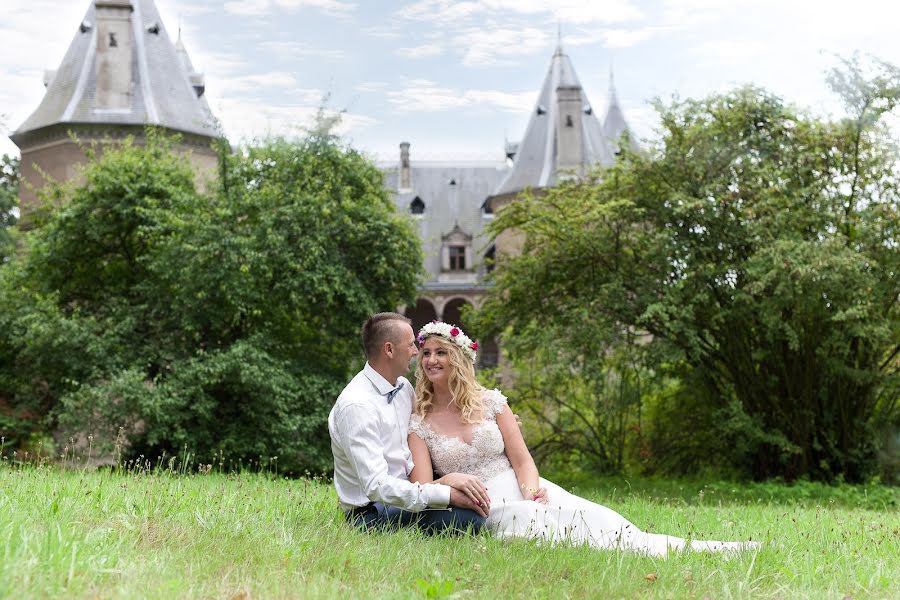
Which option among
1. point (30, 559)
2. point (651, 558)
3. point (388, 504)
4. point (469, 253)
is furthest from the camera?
point (469, 253)

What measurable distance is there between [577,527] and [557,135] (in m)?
42.3

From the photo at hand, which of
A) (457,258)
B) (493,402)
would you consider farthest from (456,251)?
(493,402)

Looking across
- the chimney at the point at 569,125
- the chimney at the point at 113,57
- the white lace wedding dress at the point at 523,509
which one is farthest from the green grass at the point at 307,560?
the chimney at the point at 569,125

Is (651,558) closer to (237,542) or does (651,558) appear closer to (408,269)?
(237,542)

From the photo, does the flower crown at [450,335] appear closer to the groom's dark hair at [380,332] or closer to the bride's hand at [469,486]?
the groom's dark hair at [380,332]

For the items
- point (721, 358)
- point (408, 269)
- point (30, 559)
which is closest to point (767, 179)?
point (721, 358)

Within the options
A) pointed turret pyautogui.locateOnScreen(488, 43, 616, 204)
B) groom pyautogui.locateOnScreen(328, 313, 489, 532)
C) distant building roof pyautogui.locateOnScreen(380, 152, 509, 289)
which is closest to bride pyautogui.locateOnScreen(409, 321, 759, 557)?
groom pyautogui.locateOnScreen(328, 313, 489, 532)

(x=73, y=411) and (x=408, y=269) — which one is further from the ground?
(x=408, y=269)

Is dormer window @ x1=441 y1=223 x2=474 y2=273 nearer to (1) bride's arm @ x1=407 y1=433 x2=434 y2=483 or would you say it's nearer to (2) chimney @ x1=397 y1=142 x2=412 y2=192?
(2) chimney @ x1=397 y1=142 x2=412 y2=192

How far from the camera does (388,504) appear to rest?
607 centimetres

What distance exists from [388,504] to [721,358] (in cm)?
1440

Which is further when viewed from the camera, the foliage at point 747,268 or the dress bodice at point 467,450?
the foliage at point 747,268

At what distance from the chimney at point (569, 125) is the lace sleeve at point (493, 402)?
40.6m

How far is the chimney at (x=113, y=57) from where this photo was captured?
37.7 metres
